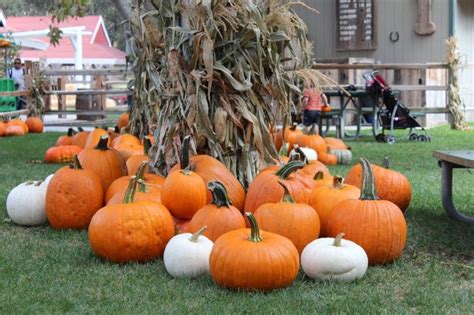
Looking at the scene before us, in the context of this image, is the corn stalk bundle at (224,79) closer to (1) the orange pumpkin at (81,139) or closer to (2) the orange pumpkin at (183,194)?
(2) the orange pumpkin at (183,194)

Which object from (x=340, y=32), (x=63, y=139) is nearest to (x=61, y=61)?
(x=340, y=32)

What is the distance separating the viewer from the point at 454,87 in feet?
51.5

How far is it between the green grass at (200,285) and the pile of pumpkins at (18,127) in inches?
376

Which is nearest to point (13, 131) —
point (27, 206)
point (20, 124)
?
point (20, 124)

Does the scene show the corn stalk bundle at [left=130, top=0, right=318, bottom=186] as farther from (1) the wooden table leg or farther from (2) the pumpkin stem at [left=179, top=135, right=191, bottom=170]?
(1) the wooden table leg

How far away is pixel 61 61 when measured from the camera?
4947 cm

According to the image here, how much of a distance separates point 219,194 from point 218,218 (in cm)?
13

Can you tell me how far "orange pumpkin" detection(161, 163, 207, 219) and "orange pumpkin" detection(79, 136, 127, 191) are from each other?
3.57 ft

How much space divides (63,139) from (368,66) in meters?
7.20

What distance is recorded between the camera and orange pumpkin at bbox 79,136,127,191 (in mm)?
5645

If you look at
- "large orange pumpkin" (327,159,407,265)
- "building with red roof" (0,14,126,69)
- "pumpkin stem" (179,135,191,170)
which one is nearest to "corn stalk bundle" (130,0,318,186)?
"pumpkin stem" (179,135,191,170)

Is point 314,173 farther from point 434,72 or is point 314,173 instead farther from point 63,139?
point 434,72

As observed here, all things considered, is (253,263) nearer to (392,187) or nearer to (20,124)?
(392,187)

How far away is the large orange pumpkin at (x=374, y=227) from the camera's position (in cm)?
411
